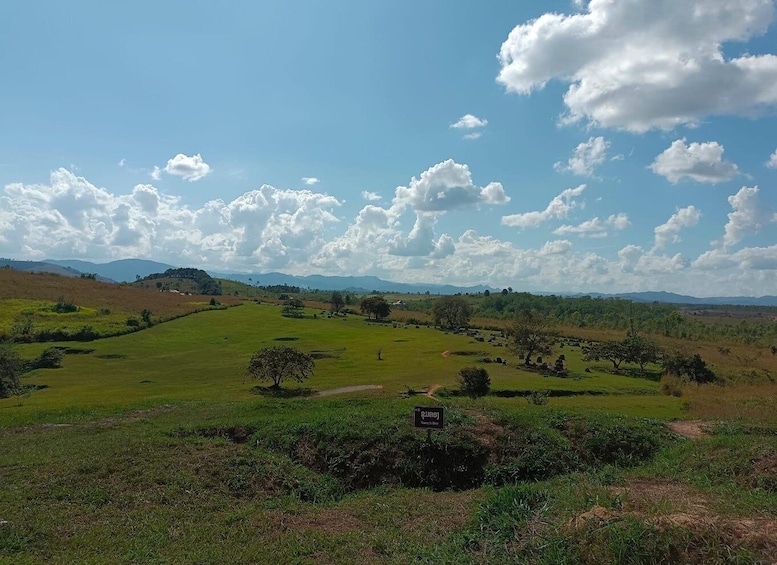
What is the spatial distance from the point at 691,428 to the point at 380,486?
A: 14.1m

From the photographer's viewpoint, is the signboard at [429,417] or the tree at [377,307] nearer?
the signboard at [429,417]

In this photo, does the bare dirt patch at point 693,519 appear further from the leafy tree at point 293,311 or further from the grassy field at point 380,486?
the leafy tree at point 293,311

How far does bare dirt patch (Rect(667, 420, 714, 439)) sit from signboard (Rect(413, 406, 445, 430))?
34.9 feet

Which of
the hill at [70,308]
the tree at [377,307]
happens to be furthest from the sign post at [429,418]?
the tree at [377,307]

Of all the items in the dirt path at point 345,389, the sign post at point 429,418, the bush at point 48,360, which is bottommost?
the bush at point 48,360

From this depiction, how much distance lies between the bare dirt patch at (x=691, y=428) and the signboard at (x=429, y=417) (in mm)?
10636

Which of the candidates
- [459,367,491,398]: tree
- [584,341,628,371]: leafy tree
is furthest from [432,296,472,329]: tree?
[459,367,491,398]: tree

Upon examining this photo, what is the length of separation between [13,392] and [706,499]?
145 ft

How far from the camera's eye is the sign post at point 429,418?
45.8 ft

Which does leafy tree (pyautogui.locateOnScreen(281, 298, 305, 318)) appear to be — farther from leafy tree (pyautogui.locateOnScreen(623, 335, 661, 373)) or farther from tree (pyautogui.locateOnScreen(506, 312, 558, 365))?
leafy tree (pyautogui.locateOnScreen(623, 335, 661, 373))

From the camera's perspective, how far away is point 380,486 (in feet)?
43.7

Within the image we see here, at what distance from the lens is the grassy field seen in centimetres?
767

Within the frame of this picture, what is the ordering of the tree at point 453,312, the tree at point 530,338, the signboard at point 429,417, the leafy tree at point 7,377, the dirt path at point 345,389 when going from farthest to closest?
the tree at point 453,312, the tree at point 530,338, the dirt path at point 345,389, the leafy tree at point 7,377, the signboard at point 429,417

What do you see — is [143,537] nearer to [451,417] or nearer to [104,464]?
[104,464]
